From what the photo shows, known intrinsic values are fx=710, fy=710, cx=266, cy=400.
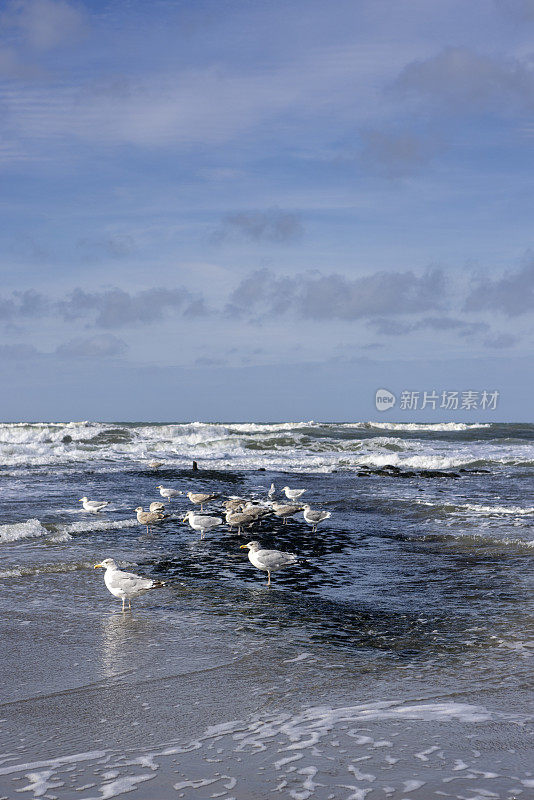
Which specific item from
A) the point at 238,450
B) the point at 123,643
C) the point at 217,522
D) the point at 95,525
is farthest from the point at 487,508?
the point at 238,450

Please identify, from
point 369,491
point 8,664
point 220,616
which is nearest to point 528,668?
point 220,616

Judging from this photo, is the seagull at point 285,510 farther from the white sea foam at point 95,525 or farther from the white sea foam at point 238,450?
the white sea foam at point 238,450

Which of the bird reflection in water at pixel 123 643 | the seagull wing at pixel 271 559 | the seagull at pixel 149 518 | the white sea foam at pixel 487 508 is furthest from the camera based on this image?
the white sea foam at pixel 487 508

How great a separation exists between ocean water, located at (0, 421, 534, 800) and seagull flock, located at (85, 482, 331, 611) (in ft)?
0.91

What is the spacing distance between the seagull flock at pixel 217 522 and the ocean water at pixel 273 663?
0.28m

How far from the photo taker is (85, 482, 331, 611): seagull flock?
9.13m

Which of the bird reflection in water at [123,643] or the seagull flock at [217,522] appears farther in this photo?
the seagull flock at [217,522]

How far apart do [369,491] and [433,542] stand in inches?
428

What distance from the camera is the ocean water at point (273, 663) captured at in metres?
4.63

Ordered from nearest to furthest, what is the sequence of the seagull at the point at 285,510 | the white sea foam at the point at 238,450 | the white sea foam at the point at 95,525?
the white sea foam at the point at 95,525 → the seagull at the point at 285,510 → the white sea foam at the point at 238,450

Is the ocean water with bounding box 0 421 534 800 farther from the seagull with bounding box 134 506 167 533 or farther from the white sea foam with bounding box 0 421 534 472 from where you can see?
the white sea foam with bounding box 0 421 534 472

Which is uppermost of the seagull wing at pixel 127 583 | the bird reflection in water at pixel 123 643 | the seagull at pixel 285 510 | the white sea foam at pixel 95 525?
the seagull wing at pixel 127 583

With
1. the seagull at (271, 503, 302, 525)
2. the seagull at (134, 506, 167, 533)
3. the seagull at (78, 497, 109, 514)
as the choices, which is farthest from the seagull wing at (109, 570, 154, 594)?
the seagull at (78, 497, 109, 514)

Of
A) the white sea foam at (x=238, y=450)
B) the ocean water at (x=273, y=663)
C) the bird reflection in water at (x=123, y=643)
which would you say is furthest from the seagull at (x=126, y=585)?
the white sea foam at (x=238, y=450)
